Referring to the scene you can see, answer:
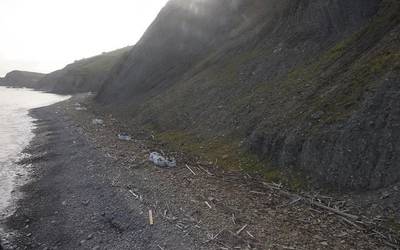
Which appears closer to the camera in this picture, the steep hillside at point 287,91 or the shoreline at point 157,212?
the shoreline at point 157,212

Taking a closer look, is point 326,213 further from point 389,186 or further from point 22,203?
point 22,203

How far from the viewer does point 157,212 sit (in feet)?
64.5

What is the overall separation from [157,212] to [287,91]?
1426 cm

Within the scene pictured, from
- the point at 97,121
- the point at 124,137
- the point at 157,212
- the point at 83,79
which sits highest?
the point at 157,212

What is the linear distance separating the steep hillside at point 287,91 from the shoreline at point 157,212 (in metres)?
2.83

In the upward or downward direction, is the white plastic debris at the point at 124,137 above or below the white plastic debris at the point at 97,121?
above

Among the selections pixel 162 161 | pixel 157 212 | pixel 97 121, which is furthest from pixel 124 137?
pixel 157 212

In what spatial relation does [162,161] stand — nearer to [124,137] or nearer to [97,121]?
[124,137]

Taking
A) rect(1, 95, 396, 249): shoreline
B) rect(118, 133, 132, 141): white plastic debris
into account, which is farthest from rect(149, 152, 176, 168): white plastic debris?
rect(118, 133, 132, 141): white plastic debris

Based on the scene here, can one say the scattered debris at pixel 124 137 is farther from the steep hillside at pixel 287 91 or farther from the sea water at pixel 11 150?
the sea water at pixel 11 150

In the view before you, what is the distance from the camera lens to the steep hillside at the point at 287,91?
20.3 m

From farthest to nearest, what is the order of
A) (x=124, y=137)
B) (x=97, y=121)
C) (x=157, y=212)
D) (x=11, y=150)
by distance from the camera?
(x=97, y=121), (x=11, y=150), (x=124, y=137), (x=157, y=212)

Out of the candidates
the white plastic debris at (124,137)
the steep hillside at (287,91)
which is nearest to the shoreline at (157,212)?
the steep hillside at (287,91)

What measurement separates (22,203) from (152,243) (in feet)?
39.6
